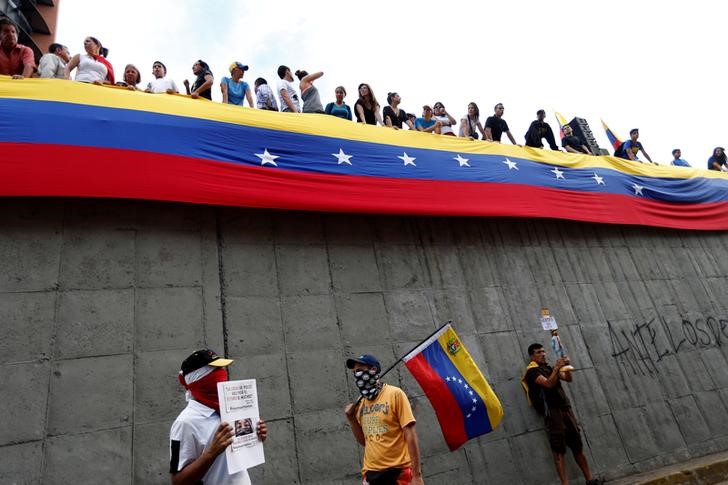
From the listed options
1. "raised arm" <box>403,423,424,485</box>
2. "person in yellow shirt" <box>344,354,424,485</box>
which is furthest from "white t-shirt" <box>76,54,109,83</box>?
"raised arm" <box>403,423,424,485</box>

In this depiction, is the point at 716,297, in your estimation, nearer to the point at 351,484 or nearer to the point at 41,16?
the point at 351,484

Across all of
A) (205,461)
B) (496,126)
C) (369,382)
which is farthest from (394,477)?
(496,126)

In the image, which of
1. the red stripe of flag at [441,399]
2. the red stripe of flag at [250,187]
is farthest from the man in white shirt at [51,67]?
the red stripe of flag at [441,399]

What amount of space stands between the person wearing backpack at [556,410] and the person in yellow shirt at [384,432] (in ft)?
9.00

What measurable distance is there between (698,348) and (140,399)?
8531 millimetres

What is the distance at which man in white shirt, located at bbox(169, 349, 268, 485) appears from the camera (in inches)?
85.4

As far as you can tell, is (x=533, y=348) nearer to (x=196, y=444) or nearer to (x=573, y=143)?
(x=196, y=444)

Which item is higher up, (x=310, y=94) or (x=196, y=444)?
(x=310, y=94)

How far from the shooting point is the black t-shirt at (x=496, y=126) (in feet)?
31.7

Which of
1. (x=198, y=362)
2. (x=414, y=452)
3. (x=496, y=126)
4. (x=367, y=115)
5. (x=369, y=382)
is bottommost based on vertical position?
(x=414, y=452)

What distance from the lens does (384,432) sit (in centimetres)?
334

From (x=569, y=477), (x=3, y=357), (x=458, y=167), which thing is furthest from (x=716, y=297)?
(x=3, y=357)

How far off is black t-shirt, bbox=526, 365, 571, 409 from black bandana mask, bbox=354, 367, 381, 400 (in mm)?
2923

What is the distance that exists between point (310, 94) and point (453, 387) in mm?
5367
